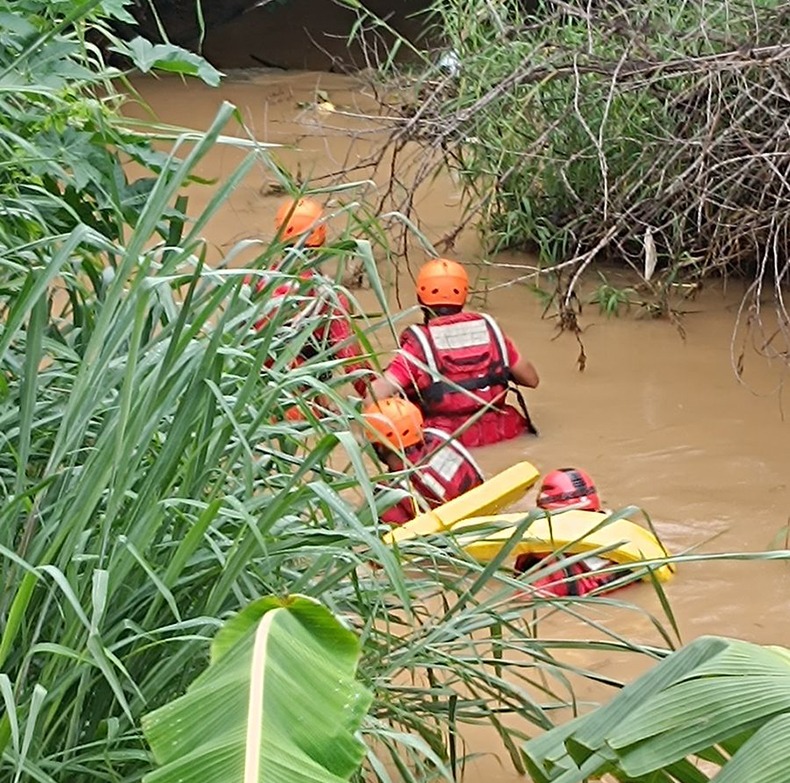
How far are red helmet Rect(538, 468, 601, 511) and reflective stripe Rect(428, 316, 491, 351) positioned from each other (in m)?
0.91

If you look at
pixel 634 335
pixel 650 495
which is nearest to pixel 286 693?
pixel 650 495

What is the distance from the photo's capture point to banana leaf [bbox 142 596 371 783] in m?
1.53

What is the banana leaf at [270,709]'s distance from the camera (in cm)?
153

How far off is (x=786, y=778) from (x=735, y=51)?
154 inches

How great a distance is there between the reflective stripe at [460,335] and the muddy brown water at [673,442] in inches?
11.7

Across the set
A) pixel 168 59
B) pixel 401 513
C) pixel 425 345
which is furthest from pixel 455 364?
pixel 168 59

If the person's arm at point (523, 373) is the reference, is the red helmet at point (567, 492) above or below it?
above

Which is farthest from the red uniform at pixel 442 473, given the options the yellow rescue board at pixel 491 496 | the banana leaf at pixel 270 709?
the banana leaf at pixel 270 709

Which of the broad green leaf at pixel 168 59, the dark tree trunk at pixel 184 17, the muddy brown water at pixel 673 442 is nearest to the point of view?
the broad green leaf at pixel 168 59

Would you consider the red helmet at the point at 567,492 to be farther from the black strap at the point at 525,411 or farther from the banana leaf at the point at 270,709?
the banana leaf at the point at 270,709

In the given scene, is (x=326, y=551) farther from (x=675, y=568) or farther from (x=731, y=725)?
(x=675, y=568)

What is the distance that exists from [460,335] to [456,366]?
0.36 ft

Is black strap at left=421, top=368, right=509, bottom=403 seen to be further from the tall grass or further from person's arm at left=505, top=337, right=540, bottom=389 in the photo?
the tall grass

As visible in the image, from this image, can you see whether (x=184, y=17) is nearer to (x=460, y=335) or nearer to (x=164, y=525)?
(x=460, y=335)
